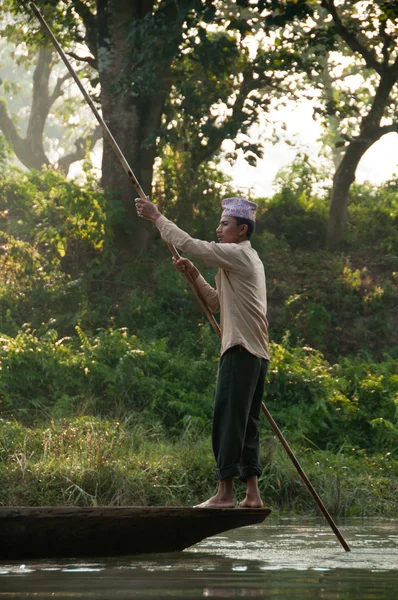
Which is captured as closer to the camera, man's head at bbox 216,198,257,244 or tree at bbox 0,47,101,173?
man's head at bbox 216,198,257,244

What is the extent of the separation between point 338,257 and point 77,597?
12921 millimetres

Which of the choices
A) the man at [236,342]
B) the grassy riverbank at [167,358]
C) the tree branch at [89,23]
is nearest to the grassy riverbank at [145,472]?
the grassy riverbank at [167,358]

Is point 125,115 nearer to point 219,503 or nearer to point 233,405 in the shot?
point 233,405

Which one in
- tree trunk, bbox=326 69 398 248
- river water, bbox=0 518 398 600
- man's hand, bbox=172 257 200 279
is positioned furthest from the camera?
tree trunk, bbox=326 69 398 248

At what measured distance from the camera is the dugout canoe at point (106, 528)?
586 centimetres

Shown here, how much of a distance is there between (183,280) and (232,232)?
838 cm

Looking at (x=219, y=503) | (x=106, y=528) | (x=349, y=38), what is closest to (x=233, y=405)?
(x=219, y=503)

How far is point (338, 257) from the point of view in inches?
666

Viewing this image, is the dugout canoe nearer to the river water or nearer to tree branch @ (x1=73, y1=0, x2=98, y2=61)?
the river water

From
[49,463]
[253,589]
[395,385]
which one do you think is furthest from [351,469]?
[253,589]

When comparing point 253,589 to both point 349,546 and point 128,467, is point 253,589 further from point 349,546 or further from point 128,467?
point 128,467

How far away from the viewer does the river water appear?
4.62m

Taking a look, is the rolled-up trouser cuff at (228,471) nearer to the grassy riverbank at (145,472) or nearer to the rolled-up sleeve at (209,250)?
the rolled-up sleeve at (209,250)

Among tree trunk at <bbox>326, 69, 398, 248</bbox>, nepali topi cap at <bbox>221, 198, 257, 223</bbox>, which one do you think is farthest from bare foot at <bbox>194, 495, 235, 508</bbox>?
tree trunk at <bbox>326, 69, 398, 248</bbox>
